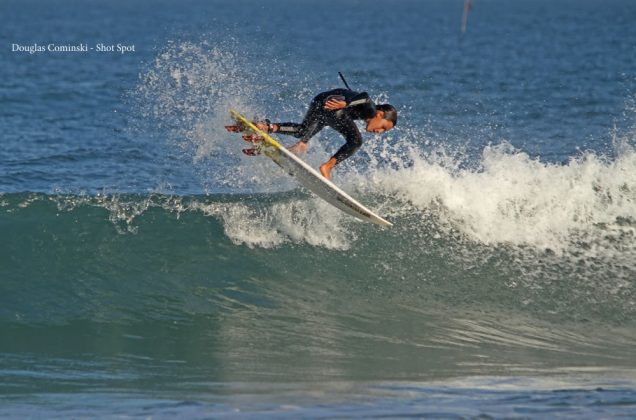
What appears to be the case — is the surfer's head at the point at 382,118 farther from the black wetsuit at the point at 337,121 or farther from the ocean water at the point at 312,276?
the ocean water at the point at 312,276

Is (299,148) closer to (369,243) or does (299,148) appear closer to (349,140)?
(349,140)

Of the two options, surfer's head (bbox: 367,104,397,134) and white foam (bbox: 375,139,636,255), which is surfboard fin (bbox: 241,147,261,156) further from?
white foam (bbox: 375,139,636,255)

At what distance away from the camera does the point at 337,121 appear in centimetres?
1148

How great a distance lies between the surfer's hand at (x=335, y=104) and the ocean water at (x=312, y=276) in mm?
1702

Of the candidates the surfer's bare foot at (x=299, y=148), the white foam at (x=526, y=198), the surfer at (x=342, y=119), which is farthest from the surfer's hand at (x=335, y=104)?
the white foam at (x=526, y=198)

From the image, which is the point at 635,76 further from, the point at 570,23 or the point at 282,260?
the point at 570,23

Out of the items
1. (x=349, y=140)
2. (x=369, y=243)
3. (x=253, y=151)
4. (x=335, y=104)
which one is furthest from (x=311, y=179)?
(x=369, y=243)

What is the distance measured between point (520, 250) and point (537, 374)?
12.7 feet

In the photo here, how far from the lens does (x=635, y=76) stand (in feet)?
101

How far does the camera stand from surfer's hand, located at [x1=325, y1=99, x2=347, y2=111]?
36.8 ft

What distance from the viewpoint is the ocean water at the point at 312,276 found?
815 centimetres

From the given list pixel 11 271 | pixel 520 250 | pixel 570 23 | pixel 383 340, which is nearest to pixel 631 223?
pixel 520 250

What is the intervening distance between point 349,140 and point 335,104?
45cm

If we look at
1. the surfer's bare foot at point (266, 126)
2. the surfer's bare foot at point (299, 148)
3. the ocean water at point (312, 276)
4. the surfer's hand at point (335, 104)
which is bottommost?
the ocean water at point (312, 276)
